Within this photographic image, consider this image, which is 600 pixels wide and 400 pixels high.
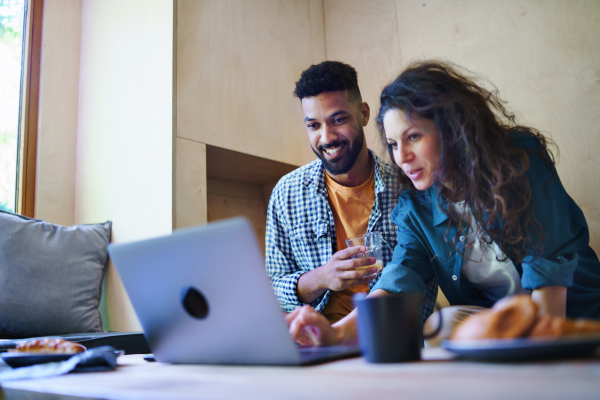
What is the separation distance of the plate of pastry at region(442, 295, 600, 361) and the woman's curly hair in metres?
0.57

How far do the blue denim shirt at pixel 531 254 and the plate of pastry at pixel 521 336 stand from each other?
0.54 metres

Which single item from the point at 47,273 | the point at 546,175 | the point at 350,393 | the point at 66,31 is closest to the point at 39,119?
the point at 66,31

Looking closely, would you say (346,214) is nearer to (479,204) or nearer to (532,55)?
(479,204)

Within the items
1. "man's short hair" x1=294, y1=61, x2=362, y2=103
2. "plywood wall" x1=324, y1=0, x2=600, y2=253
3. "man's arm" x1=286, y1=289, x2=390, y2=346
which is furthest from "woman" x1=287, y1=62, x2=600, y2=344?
"plywood wall" x1=324, y1=0, x2=600, y2=253

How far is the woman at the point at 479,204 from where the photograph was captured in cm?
100

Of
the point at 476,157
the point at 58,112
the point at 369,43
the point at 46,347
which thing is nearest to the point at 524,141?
the point at 476,157

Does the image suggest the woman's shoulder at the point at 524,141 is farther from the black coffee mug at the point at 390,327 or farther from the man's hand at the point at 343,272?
the black coffee mug at the point at 390,327

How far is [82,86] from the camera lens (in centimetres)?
215

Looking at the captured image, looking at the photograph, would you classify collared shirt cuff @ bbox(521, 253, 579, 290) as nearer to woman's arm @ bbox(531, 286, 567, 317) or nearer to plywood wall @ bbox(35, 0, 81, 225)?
woman's arm @ bbox(531, 286, 567, 317)

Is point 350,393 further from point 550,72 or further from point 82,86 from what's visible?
point 82,86

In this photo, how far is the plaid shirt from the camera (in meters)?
1.71

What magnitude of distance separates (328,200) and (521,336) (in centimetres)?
140

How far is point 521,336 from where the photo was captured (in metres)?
0.44

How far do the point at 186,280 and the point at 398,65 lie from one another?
1.94 meters
